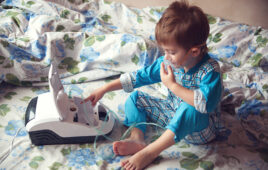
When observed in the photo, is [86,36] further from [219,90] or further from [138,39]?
[219,90]

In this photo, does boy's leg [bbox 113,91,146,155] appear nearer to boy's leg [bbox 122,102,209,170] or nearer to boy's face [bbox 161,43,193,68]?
boy's leg [bbox 122,102,209,170]

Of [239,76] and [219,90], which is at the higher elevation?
[219,90]

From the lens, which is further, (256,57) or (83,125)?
(256,57)

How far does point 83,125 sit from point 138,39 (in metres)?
0.54

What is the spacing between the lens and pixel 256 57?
1.28 meters

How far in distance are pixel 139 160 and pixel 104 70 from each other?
55cm

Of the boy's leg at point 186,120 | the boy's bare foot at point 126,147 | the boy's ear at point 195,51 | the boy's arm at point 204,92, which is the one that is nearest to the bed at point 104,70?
the boy's bare foot at point 126,147

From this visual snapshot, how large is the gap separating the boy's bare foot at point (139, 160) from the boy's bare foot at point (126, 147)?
1.8 inches

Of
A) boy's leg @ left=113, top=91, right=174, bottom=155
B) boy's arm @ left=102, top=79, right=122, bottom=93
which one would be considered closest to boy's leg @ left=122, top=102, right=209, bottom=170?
boy's leg @ left=113, top=91, right=174, bottom=155

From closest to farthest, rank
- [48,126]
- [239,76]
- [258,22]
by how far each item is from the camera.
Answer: [48,126] → [239,76] → [258,22]

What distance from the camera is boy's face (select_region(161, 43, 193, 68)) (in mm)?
755

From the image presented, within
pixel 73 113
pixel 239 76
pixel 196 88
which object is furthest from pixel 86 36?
pixel 239 76

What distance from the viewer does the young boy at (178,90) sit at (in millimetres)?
732

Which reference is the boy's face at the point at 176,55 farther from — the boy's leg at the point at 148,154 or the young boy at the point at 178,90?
the boy's leg at the point at 148,154
